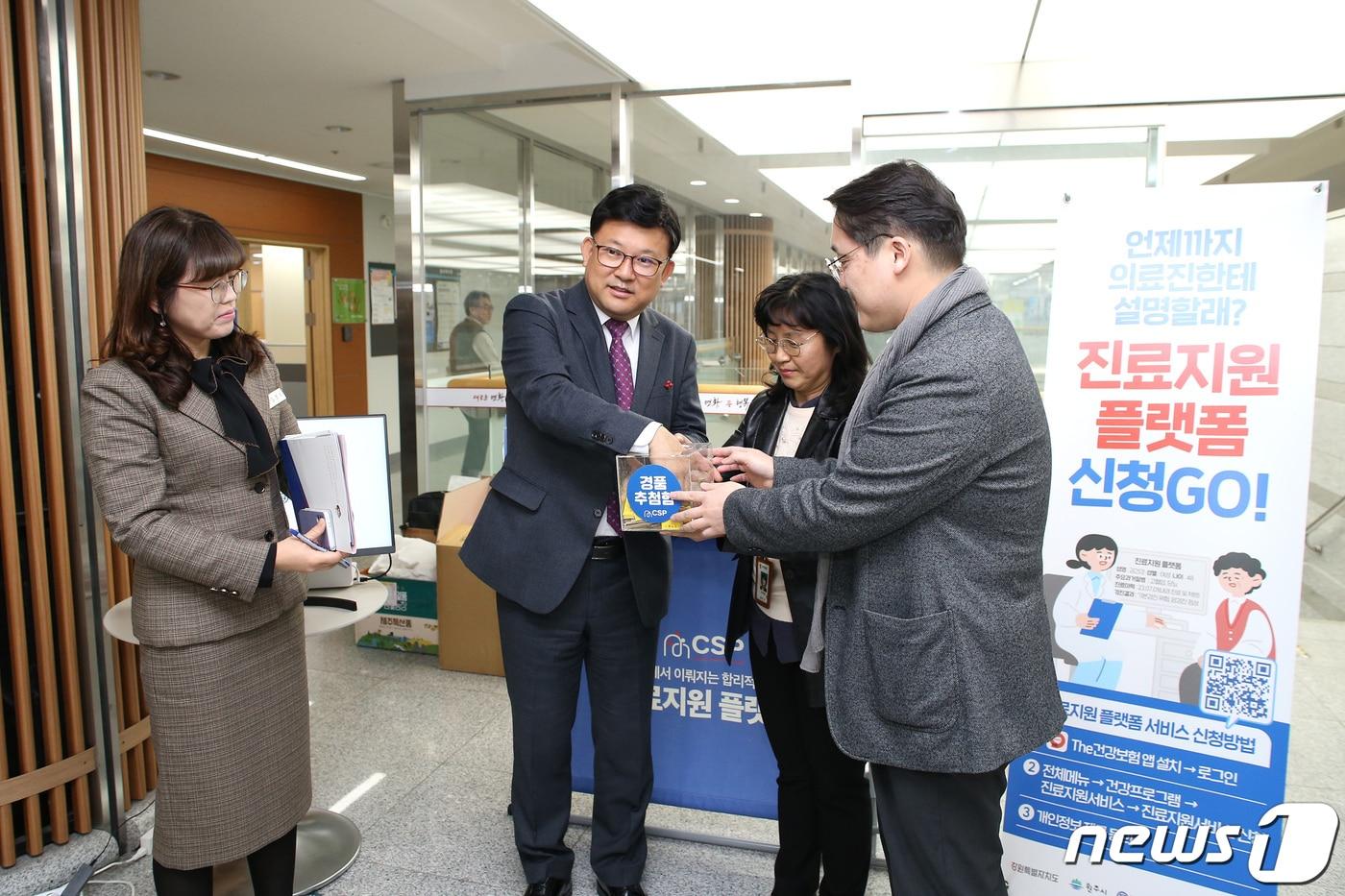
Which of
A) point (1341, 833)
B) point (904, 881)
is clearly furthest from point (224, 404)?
point (1341, 833)

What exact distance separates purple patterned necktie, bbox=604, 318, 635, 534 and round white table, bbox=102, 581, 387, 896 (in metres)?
0.68

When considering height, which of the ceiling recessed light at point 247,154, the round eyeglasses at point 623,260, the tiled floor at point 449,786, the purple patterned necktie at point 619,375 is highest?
the ceiling recessed light at point 247,154

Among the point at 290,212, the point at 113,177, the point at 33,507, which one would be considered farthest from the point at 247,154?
the point at 33,507

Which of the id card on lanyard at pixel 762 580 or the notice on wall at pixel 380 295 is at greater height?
the notice on wall at pixel 380 295

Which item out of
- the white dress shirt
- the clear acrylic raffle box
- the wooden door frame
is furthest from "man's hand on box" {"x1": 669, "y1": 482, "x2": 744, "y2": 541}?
the wooden door frame

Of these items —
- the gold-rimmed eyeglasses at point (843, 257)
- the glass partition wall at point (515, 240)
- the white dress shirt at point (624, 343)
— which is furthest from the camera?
the glass partition wall at point (515, 240)

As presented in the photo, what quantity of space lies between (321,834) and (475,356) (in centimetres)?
294

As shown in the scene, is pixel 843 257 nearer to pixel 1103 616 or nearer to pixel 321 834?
pixel 1103 616

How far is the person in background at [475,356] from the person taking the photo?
4668 millimetres

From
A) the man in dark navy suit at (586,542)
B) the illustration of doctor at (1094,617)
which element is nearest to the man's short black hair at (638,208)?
the man in dark navy suit at (586,542)

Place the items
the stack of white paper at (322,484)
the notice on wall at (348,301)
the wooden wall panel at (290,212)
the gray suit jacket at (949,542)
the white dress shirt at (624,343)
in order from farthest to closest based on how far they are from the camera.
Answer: the notice on wall at (348,301), the wooden wall panel at (290,212), the white dress shirt at (624,343), the stack of white paper at (322,484), the gray suit jacket at (949,542)

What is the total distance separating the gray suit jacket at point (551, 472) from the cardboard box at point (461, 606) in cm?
165

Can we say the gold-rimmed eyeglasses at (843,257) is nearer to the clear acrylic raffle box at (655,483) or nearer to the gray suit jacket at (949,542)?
the gray suit jacket at (949,542)

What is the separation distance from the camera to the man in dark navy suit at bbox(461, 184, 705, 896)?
1.86 metres
